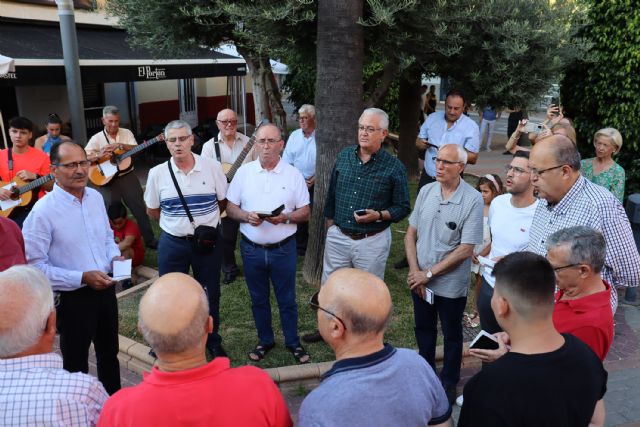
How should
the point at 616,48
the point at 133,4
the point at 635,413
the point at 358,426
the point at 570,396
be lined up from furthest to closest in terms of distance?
the point at 133,4
the point at 616,48
the point at 635,413
the point at 570,396
the point at 358,426

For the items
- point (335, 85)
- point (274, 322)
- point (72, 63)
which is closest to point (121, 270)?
point (274, 322)

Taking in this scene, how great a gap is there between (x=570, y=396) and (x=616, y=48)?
22.5ft

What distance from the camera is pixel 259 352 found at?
469 centimetres

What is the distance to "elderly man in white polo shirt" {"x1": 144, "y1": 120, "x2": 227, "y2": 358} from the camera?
4.33 m

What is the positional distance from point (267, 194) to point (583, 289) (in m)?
2.56

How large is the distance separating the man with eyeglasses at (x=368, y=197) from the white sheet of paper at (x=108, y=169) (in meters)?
4.14

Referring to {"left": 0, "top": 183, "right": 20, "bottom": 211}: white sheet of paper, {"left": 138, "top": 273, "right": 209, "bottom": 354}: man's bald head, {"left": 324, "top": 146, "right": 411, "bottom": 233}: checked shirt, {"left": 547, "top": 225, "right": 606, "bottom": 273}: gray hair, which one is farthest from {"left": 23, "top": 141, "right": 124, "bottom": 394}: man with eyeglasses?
{"left": 547, "top": 225, "right": 606, "bottom": 273}: gray hair

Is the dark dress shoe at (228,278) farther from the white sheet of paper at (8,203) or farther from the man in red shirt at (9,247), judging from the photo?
the man in red shirt at (9,247)

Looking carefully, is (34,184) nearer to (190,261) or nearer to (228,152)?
(228,152)

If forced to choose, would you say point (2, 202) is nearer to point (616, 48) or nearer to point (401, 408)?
point (401, 408)

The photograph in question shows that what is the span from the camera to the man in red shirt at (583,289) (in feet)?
8.09

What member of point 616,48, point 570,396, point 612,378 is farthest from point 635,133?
point 570,396

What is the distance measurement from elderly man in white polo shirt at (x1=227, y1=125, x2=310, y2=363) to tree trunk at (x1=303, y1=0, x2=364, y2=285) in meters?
1.37

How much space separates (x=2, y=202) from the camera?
5734mm
